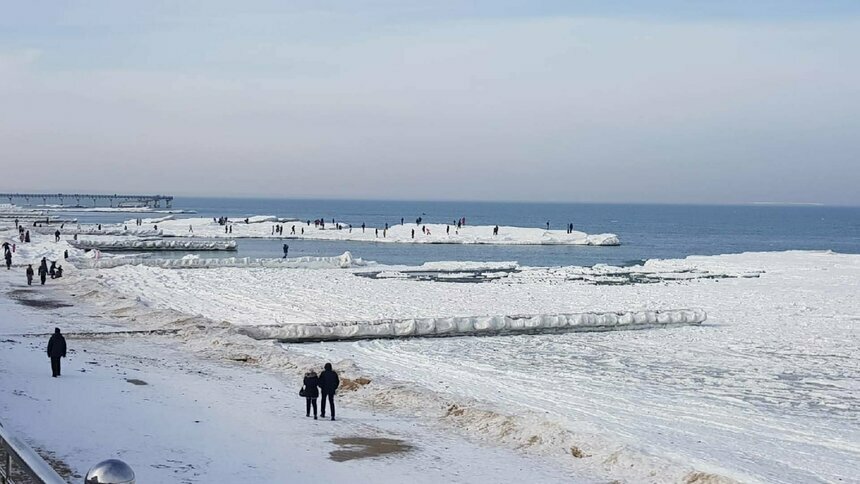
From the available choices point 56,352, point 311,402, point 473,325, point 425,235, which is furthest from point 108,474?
point 425,235

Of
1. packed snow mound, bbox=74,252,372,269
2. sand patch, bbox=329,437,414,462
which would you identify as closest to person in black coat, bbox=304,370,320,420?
sand patch, bbox=329,437,414,462

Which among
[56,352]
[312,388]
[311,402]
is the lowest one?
[311,402]

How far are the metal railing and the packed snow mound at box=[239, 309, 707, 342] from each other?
20574mm

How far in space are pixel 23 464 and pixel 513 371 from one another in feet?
59.2

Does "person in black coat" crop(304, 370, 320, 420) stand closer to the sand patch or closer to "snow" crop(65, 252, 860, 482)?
the sand patch

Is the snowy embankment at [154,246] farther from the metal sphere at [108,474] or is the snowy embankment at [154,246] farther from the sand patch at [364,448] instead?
the metal sphere at [108,474]

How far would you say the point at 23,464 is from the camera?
720cm

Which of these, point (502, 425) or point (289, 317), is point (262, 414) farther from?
point (289, 317)

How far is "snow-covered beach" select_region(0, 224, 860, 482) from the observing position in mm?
15477

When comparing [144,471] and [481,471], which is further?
[481,471]

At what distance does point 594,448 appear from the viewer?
15.5 m

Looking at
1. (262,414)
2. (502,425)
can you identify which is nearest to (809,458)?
(502,425)

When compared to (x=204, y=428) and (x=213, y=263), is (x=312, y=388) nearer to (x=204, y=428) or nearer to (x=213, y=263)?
(x=204, y=428)

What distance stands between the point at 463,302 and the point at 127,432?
24711mm
